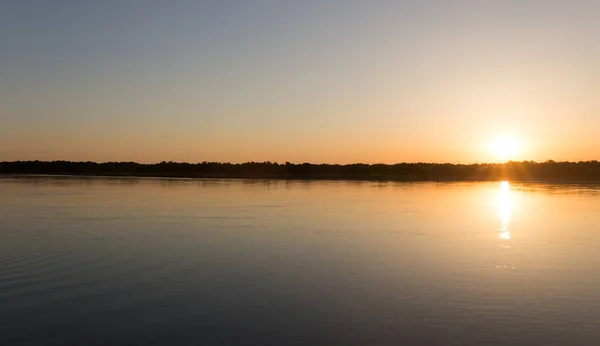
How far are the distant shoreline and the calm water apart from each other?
8612 centimetres

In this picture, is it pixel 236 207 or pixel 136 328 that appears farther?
pixel 236 207

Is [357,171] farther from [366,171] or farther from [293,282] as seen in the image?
[293,282]

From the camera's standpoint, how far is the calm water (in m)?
10.3

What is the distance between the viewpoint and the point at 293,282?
14484mm

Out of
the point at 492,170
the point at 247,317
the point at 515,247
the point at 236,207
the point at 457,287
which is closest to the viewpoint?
the point at 247,317

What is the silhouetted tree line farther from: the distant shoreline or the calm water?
the calm water

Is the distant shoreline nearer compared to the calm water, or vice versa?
the calm water

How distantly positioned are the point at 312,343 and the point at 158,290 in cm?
490

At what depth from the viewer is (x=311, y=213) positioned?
32812mm

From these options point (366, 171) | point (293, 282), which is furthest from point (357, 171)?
point (293, 282)

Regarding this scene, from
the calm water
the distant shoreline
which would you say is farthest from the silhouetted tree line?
Answer: the calm water

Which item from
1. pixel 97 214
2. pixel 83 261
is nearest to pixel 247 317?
pixel 83 261

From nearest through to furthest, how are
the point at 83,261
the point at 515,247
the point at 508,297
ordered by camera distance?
the point at 508,297 → the point at 83,261 → the point at 515,247

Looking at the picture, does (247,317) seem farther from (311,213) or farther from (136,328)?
(311,213)
